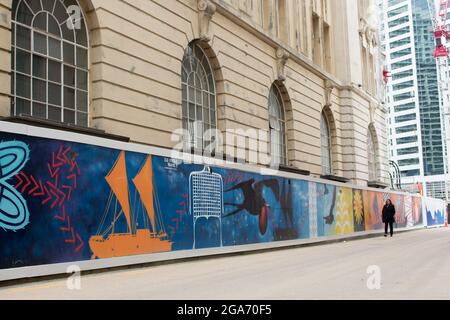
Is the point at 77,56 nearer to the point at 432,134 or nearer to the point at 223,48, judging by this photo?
the point at 223,48

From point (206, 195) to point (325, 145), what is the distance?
791 inches

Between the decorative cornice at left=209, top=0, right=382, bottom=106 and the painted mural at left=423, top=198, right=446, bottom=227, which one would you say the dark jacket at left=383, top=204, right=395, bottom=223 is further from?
the painted mural at left=423, top=198, right=446, bottom=227

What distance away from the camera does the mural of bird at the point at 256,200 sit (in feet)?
62.8

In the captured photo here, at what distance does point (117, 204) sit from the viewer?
1346 centimetres

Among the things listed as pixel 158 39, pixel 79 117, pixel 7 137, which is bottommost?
pixel 7 137

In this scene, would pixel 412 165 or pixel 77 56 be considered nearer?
pixel 77 56

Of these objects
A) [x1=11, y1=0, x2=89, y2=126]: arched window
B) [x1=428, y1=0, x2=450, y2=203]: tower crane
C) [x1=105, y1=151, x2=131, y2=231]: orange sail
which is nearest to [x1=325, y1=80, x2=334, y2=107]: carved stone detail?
[x1=11, y1=0, x2=89, y2=126]: arched window

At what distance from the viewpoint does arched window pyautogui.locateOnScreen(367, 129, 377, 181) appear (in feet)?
143

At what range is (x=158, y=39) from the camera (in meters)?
19.1

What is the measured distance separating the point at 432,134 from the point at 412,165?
1098 centimetres

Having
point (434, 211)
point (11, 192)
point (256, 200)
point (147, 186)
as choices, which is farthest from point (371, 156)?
point (11, 192)

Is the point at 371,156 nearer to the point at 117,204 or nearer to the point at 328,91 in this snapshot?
the point at 328,91

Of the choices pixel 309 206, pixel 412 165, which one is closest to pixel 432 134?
pixel 412 165

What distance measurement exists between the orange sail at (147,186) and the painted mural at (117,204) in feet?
0.08
